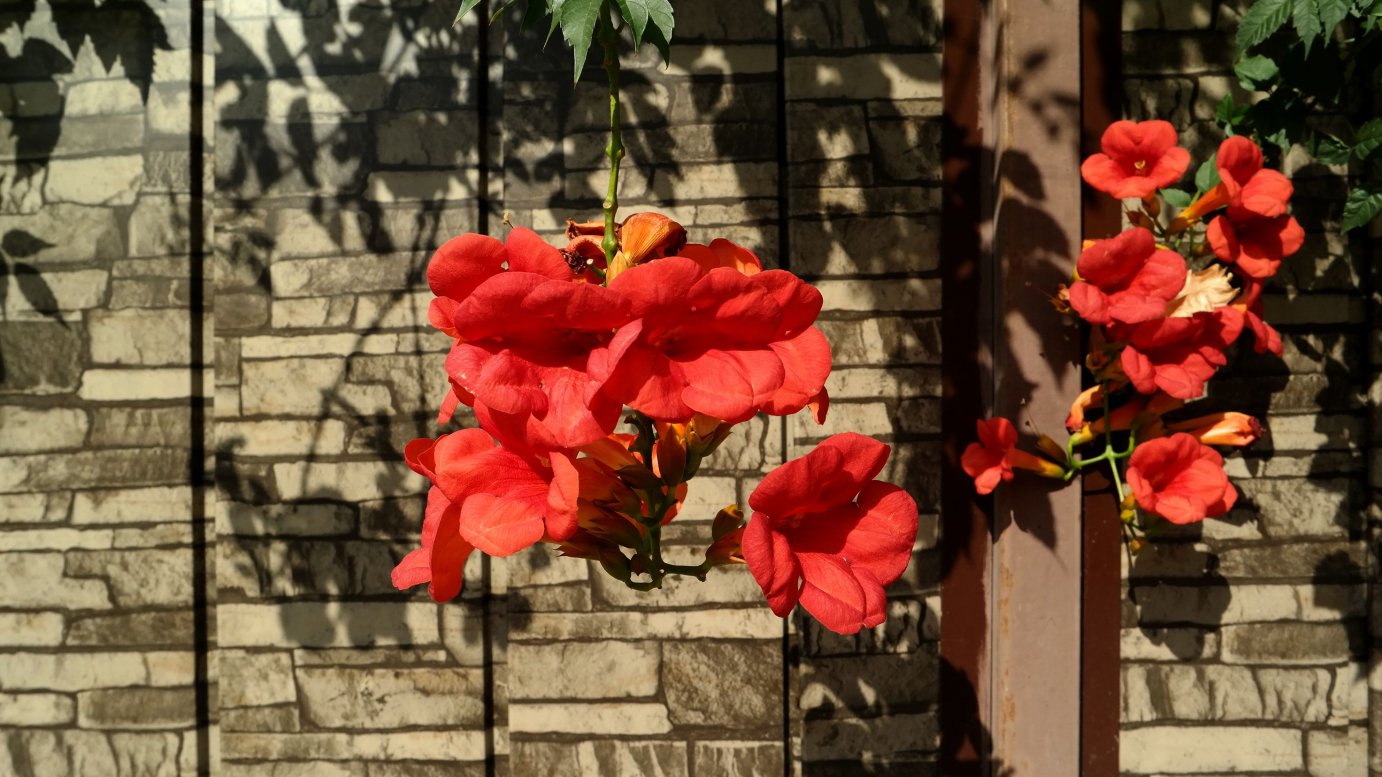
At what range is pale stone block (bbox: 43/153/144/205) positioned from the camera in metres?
3.00

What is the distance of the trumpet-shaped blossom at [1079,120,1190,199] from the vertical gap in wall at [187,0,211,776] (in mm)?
3013

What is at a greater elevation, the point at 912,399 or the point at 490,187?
the point at 490,187

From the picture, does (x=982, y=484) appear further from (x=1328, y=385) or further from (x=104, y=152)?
(x=104, y=152)

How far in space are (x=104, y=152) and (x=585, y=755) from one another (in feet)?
9.09

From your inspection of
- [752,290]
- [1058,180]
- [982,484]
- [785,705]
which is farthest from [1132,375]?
[752,290]

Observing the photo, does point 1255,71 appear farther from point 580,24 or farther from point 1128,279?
point 580,24

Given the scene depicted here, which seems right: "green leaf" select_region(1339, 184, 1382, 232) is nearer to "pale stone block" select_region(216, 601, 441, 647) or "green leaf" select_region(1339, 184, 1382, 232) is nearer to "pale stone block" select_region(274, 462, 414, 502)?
"pale stone block" select_region(274, 462, 414, 502)

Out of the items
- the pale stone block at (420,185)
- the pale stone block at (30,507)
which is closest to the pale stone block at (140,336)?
the pale stone block at (30,507)

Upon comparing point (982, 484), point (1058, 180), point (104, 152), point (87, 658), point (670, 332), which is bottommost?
point (87, 658)

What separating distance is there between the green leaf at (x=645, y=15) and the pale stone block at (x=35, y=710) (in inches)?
130

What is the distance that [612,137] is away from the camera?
3.52ft

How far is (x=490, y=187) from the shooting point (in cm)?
292

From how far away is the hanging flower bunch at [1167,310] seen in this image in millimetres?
2297

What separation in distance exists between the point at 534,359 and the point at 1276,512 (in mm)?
2917
